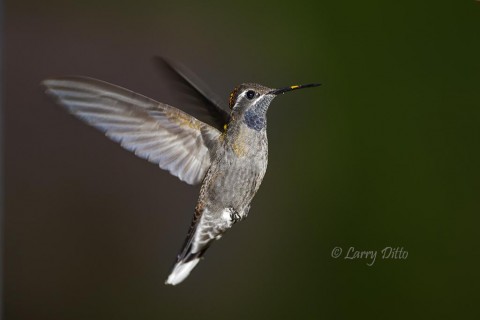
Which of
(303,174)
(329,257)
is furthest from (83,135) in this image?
(329,257)

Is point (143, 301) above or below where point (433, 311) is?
below

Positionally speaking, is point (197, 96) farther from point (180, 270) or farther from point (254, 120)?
point (180, 270)

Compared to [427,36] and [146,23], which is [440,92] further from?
[146,23]

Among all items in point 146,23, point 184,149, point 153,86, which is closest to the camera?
point 184,149

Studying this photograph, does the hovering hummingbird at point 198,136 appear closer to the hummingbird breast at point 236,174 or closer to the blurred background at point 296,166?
the hummingbird breast at point 236,174

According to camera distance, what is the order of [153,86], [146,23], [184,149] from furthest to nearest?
[146,23] → [153,86] → [184,149]

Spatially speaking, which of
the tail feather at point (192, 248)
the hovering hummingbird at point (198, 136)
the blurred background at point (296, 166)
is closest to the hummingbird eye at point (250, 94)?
the hovering hummingbird at point (198, 136)

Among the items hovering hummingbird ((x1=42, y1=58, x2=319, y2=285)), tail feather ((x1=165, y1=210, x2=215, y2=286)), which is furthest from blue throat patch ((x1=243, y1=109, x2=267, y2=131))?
tail feather ((x1=165, y1=210, x2=215, y2=286))
